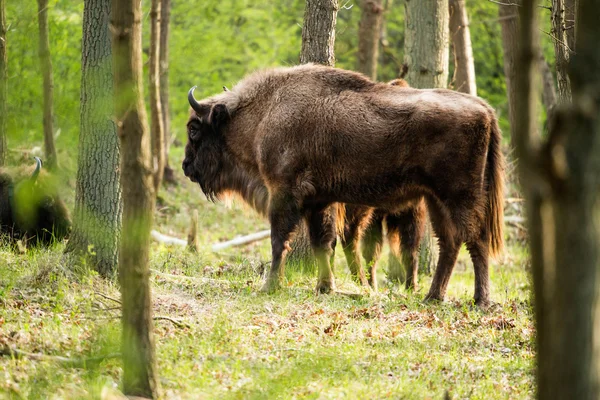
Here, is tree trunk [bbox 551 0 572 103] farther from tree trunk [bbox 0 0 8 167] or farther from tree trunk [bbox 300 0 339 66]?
tree trunk [bbox 0 0 8 167]

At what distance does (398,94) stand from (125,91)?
468cm

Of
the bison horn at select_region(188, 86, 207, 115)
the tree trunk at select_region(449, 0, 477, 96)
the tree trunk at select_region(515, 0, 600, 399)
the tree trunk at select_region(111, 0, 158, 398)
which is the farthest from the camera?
the tree trunk at select_region(449, 0, 477, 96)

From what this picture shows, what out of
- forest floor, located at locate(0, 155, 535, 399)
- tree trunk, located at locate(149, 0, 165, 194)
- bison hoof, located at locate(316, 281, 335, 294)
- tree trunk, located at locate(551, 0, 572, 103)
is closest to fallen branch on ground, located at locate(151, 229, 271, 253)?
tree trunk, located at locate(149, 0, 165, 194)

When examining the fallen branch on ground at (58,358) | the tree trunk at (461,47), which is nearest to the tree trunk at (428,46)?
the tree trunk at (461,47)

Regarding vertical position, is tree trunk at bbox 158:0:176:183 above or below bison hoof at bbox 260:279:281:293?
above

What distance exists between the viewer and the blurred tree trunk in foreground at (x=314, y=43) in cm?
977

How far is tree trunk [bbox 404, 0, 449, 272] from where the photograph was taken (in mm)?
11320

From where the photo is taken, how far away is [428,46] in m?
11.3

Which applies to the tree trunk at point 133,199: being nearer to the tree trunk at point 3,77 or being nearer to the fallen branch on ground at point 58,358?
the fallen branch on ground at point 58,358

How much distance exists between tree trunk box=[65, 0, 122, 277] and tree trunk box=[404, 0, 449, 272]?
522 cm

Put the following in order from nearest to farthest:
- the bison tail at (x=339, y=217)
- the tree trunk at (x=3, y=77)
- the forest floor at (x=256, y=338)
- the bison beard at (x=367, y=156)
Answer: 1. the tree trunk at (x=3, y=77)
2. the forest floor at (x=256, y=338)
3. the bison beard at (x=367, y=156)
4. the bison tail at (x=339, y=217)

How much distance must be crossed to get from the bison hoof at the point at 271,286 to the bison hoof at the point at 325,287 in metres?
0.49

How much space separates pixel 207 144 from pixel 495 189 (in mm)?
3603

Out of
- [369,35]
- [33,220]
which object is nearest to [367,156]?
[33,220]
